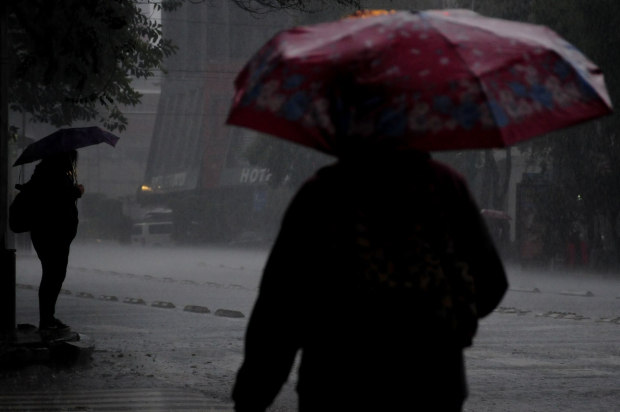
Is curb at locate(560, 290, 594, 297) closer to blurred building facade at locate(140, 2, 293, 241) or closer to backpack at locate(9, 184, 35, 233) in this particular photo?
backpack at locate(9, 184, 35, 233)

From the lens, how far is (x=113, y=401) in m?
7.14

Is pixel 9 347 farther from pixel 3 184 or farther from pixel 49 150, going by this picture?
pixel 49 150

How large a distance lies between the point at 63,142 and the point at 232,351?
8.74 feet

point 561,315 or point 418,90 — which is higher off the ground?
point 418,90

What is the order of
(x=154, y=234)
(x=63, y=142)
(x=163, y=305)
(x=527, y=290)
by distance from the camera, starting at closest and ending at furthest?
1. (x=63, y=142)
2. (x=163, y=305)
3. (x=527, y=290)
4. (x=154, y=234)

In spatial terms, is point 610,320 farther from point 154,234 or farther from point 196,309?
point 154,234

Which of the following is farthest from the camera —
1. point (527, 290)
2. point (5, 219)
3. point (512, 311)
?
point (527, 290)

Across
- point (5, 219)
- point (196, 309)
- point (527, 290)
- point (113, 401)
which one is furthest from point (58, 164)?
point (527, 290)

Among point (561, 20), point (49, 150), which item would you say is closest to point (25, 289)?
point (49, 150)

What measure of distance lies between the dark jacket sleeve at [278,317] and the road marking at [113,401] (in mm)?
3941

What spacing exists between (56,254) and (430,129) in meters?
6.75

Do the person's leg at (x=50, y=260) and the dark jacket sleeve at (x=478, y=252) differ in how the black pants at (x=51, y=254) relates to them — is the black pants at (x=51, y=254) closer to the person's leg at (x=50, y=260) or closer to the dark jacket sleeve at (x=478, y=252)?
the person's leg at (x=50, y=260)

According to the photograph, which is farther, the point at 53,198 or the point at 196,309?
the point at 196,309

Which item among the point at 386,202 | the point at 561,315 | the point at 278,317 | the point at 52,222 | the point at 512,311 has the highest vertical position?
the point at 386,202
